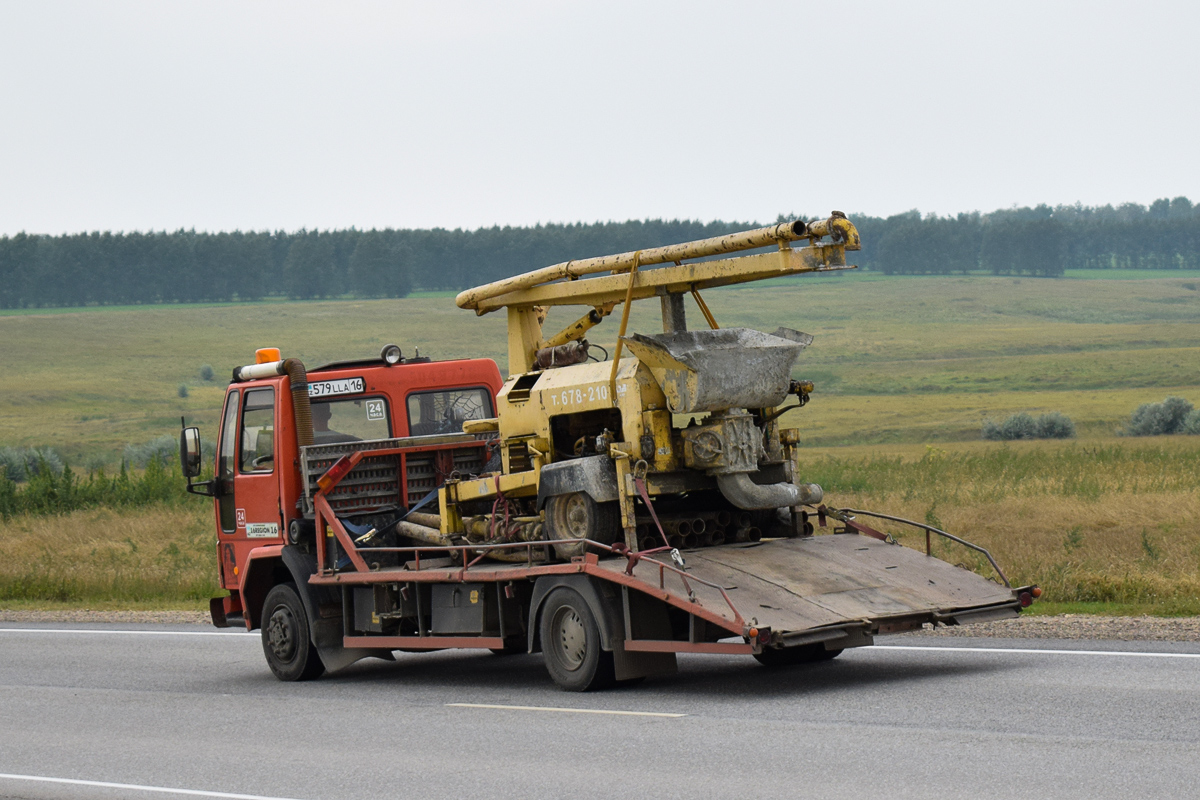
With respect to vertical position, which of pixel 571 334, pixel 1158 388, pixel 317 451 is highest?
pixel 571 334

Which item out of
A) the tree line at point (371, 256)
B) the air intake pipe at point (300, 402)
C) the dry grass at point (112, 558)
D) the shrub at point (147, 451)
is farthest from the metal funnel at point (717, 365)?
the tree line at point (371, 256)

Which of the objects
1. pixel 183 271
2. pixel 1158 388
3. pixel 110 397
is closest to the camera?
pixel 1158 388

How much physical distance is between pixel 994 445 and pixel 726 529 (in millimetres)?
38328

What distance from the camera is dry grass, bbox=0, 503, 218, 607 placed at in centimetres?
2414

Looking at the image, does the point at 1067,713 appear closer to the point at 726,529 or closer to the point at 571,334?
the point at 726,529

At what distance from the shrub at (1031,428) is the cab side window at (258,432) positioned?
4330 centimetres

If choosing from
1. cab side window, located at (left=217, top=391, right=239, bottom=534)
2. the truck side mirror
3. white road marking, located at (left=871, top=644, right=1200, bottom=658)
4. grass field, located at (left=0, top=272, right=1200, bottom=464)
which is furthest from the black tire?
grass field, located at (left=0, top=272, right=1200, bottom=464)

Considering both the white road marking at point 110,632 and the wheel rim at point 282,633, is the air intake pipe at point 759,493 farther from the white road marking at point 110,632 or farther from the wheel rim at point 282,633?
the white road marking at point 110,632

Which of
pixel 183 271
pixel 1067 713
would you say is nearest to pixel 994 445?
pixel 1067 713

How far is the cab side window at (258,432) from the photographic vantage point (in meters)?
13.9

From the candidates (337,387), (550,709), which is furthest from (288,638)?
(550,709)

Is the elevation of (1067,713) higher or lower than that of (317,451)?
lower

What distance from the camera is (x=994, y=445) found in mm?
48812

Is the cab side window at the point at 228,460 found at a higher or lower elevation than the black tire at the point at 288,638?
higher
